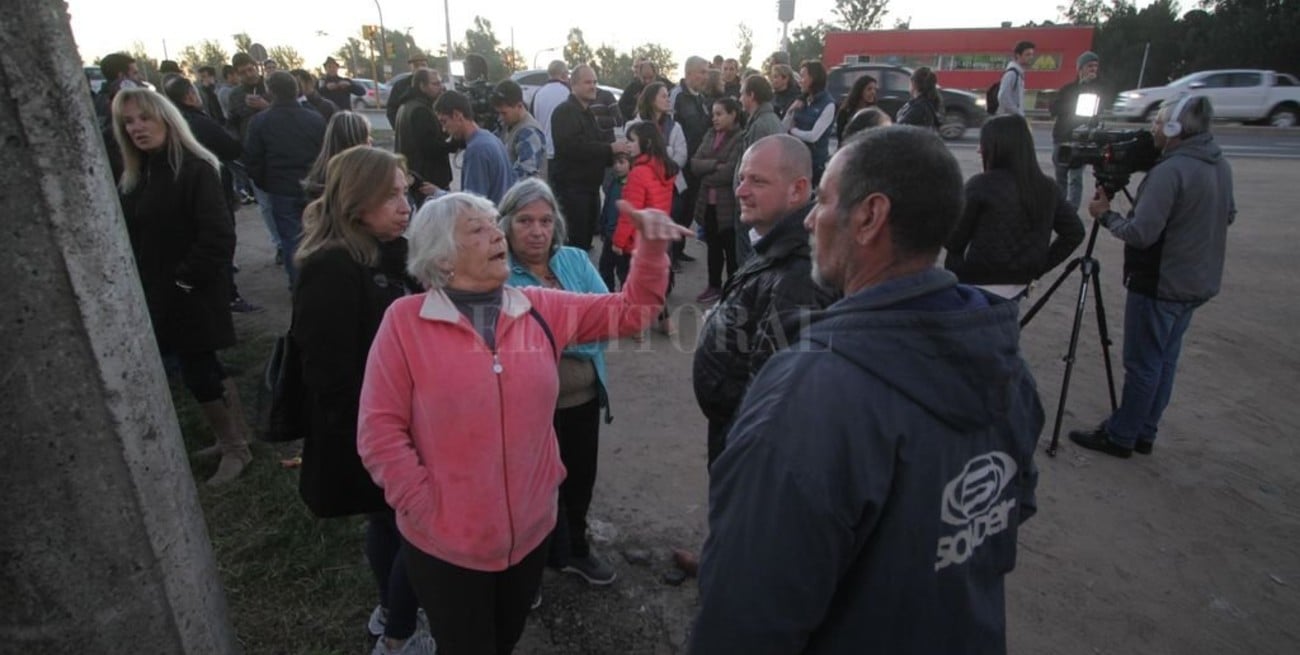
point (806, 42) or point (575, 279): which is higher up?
point (806, 42)

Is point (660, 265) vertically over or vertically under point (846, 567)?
over

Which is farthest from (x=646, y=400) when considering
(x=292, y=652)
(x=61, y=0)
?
(x=61, y=0)

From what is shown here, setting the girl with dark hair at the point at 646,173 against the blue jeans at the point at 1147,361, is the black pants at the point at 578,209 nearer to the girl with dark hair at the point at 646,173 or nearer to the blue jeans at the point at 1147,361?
the girl with dark hair at the point at 646,173

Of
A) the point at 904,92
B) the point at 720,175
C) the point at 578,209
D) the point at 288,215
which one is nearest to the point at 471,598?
the point at 578,209

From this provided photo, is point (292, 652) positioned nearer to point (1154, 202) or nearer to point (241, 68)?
point (1154, 202)

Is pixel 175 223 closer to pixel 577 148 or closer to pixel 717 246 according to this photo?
pixel 577 148

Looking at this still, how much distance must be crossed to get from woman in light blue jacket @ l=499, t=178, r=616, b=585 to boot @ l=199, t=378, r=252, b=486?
6.33ft

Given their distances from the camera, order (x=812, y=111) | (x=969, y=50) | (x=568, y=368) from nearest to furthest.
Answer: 1. (x=568, y=368)
2. (x=812, y=111)
3. (x=969, y=50)

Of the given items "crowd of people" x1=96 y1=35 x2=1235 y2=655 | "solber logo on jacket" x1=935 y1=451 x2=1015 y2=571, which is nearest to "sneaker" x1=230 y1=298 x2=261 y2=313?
"crowd of people" x1=96 y1=35 x2=1235 y2=655

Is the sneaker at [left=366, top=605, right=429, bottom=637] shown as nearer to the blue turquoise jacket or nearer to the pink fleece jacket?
the pink fleece jacket

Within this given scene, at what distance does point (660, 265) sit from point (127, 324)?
1.24 meters

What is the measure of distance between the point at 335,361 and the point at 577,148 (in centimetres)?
389

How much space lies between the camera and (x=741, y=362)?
218 cm

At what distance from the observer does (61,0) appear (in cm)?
125
